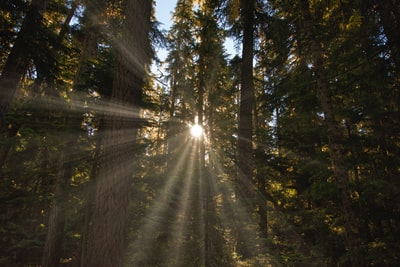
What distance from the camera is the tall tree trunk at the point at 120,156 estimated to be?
133 inches

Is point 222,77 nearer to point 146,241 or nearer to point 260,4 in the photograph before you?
point 260,4

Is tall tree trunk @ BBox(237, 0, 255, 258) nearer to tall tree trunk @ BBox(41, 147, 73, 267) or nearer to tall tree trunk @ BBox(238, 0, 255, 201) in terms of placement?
tall tree trunk @ BBox(238, 0, 255, 201)

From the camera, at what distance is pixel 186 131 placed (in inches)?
578

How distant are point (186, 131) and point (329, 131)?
32.5 feet

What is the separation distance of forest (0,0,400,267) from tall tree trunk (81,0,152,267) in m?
0.02

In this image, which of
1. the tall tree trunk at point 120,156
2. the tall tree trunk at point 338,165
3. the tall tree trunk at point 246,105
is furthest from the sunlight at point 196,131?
the tall tree trunk at point 120,156

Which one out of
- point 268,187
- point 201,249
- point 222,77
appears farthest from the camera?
point 222,77

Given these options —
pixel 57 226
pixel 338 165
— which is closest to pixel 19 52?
pixel 57 226

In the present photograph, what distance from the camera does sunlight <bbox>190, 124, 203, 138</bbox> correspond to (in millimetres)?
13507

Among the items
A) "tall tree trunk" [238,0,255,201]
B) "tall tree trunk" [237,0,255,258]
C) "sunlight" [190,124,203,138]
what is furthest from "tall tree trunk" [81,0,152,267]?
"sunlight" [190,124,203,138]

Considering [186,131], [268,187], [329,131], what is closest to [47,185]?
[186,131]

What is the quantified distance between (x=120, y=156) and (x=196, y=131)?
10.4m

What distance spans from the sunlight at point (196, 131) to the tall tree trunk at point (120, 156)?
8.85 meters

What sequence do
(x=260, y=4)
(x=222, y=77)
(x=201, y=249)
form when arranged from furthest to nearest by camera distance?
(x=222, y=77) < (x=260, y=4) < (x=201, y=249)
